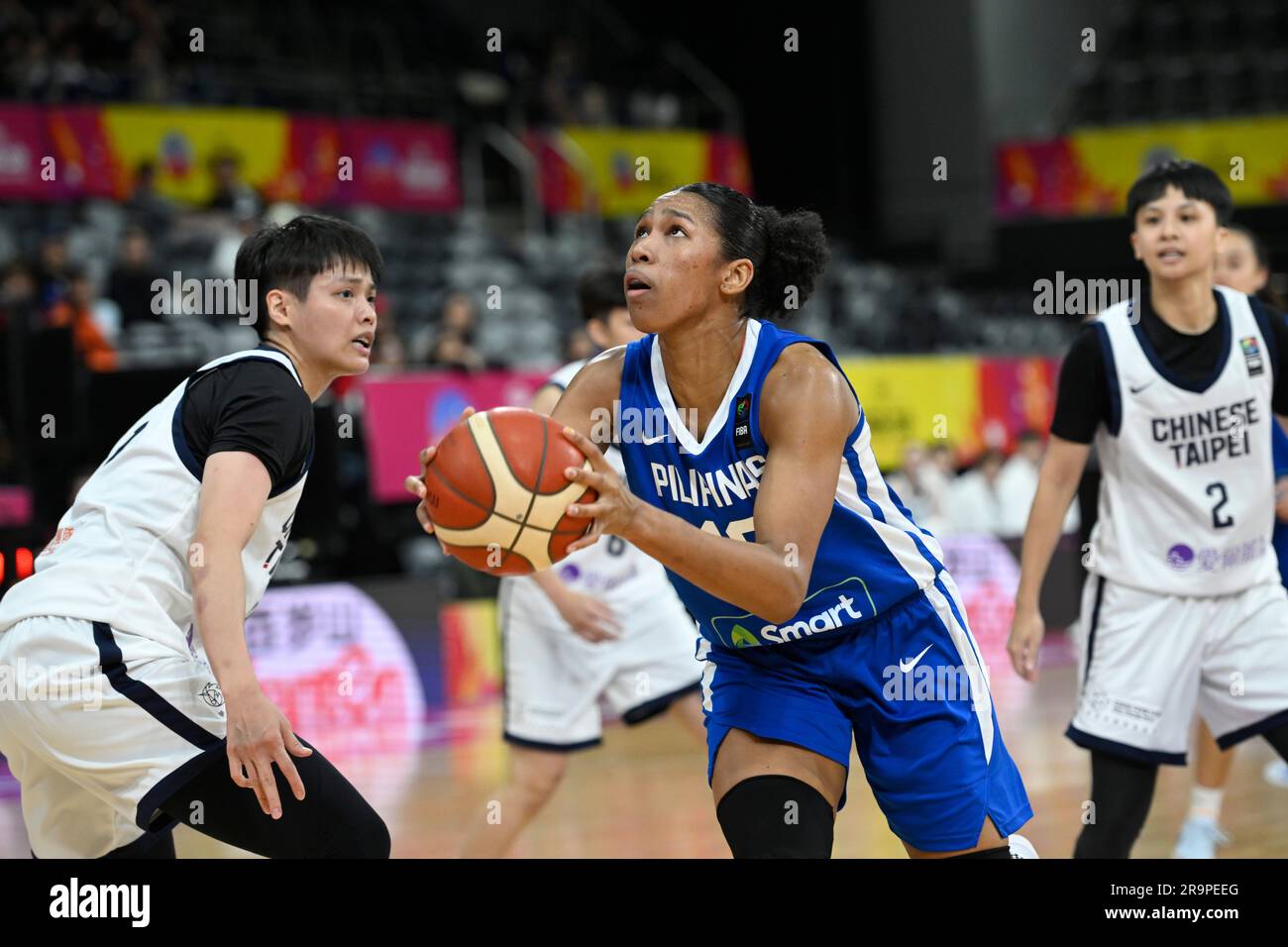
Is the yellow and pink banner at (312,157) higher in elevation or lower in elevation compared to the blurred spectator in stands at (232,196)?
higher

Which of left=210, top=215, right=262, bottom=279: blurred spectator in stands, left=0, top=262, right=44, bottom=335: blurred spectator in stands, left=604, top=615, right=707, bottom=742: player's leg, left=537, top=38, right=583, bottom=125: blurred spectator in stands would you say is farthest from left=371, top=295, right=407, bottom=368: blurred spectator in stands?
left=537, top=38, right=583, bottom=125: blurred spectator in stands

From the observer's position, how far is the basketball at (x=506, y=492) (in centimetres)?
256

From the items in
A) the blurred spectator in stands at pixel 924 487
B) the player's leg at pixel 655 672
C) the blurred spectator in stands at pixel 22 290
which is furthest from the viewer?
the blurred spectator in stands at pixel 924 487

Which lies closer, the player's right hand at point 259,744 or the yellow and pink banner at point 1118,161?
the player's right hand at point 259,744

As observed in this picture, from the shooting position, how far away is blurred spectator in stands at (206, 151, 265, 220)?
39.6ft

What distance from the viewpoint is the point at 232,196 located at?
40.4 ft

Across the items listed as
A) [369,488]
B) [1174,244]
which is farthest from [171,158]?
[1174,244]

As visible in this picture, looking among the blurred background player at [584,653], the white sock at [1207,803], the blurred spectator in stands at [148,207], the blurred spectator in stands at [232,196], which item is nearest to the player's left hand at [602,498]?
the blurred background player at [584,653]

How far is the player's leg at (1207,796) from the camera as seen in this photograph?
199 inches

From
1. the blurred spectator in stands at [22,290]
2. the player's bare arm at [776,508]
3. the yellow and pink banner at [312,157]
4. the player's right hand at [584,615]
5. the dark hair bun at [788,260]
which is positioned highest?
the yellow and pink banner at [312,157]

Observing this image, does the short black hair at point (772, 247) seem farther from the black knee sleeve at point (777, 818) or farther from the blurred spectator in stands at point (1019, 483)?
the blurred spectator in stands at point (1019, 483)

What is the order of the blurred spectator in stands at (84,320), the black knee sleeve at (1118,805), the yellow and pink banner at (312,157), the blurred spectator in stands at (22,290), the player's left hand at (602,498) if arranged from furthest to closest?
the yellow and pink banner at (312,157)
the blurred spectator in stands at (84,320)
the blurred spectator in stands at (22,290)
the black knee sleeve at (1118,805)
the player's left hand at (602,498)

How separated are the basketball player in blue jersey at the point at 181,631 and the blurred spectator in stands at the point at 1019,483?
917 cm
